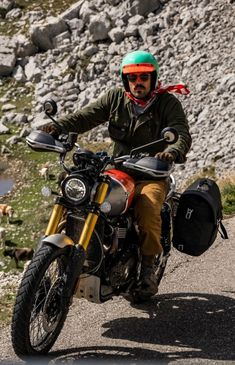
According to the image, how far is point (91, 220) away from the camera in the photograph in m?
6.27

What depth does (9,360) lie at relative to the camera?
21.3 ft

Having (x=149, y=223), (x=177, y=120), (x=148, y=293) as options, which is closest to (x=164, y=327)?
(x=148, y=293)

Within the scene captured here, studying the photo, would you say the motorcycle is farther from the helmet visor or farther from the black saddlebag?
the helmet visor

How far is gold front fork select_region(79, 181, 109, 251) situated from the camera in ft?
20.6

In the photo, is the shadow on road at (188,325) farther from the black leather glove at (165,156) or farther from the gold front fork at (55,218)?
the black leather glove at (165,156)

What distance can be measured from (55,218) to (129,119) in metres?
1.83

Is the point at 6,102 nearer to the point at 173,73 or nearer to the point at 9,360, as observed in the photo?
the point at 173,73

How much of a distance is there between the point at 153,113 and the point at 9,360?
10.0ft

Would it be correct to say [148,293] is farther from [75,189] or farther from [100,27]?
[100,27]

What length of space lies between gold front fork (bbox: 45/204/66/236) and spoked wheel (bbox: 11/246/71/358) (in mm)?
285

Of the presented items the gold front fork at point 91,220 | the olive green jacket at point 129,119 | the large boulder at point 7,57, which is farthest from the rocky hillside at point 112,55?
the gold front fork at point 91,220

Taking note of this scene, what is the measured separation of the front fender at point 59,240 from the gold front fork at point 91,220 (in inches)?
4.5

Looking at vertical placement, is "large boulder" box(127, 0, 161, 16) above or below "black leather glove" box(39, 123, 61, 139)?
below

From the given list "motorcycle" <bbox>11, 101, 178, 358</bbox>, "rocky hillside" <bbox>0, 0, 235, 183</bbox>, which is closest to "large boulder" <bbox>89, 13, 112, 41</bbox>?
"rocky hillside" <bbox>0, 0, 235, 183</bbox>
